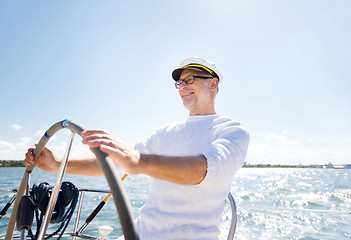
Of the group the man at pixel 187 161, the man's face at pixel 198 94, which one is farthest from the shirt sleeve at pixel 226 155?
the man's face at pixel 198 94

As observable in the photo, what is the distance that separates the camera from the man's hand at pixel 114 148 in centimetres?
62

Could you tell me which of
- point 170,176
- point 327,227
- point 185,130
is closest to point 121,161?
point 170,176

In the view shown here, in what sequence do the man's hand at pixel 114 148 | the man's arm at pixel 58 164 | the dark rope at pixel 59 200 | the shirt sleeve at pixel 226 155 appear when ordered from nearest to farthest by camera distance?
the man's hand at pixel 114 148, the shirt sleeve at pixel 226 155, the dark rope at pixel 59 200, the man's arm at pixel 58 164

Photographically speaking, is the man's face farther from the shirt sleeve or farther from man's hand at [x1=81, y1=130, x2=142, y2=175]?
man's hand at [x1=81, y1=130, x2=142, y2=175]

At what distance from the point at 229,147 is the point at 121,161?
19.9 inches

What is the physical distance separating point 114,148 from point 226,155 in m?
0.48

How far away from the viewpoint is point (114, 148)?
0.66 metres

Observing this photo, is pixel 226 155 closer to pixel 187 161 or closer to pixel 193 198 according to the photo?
pixel 187 161

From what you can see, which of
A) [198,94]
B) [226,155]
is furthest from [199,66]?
[226,155]

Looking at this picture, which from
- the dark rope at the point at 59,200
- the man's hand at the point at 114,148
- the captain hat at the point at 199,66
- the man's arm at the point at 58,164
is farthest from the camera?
the captain hat at the point at 199,66

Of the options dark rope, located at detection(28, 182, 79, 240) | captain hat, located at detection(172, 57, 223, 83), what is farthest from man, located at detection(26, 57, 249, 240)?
dark rope, located at detection(28, 182, 79, 240)

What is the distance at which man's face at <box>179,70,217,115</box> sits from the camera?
1624 millimetres

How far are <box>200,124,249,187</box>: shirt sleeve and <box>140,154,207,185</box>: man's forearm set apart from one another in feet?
0.10

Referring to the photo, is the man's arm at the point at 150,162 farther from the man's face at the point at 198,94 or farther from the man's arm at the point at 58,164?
the man's face at the point at 198,94
